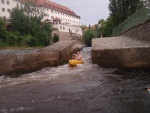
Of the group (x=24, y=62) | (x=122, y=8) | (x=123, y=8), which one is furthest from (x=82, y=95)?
(x=122, y=8)

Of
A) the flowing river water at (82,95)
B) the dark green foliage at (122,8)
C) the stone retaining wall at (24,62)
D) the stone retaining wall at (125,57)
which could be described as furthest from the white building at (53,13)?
the flowing river water at (82,95)

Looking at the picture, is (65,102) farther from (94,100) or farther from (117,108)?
(117,108)

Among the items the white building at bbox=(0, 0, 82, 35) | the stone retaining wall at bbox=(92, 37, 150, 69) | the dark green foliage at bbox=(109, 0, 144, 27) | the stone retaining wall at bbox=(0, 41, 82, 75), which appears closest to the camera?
the stone retaining wall at bbox=(92, 37, 150, 69)

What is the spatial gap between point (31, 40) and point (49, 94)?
53.0 metres

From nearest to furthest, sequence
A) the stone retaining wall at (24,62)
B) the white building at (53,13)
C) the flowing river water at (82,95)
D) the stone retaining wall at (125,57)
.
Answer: the flowing river water at (82,95), the stone retaining wall at (125,57), the stone retaining wall at (24,62), the white building at (53,13)

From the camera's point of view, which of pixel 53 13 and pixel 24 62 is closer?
pixel 24 62

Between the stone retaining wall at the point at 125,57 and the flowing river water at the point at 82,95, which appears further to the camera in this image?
the stone retaining wall at the point at 125,57

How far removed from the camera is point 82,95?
7.27 m

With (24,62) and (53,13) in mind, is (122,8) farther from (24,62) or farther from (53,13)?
(53,13)

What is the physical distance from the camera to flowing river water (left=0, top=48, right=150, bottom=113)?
6.04 meters

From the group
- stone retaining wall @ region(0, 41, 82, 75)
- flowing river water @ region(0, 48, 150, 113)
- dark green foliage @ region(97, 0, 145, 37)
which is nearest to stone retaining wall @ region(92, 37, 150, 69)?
flowing river water @ region(0, 48, 150, 113)

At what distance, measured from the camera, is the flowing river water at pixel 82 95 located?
6.04m

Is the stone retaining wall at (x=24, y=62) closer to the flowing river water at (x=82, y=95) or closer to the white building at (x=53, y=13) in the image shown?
the flowing river water at (x=82, y=95)

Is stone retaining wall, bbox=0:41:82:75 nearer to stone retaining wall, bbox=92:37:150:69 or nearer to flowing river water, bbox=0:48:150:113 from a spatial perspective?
flowing river water, bbox=0:48:150:113
